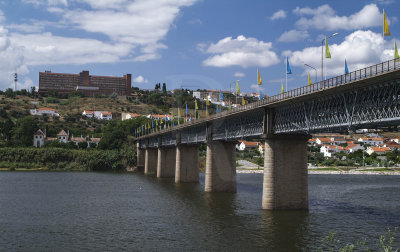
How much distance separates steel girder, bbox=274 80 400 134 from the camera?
102ft

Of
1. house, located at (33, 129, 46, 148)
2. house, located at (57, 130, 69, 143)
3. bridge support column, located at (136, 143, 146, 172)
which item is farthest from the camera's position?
house, located at (57, 130, 69, 143)

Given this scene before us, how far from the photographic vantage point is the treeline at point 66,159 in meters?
130

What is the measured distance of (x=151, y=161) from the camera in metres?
124

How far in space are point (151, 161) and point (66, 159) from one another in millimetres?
30208

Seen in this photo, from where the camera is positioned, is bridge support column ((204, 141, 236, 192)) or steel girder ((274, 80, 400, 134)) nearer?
steel girder ((274, 80, 400, 134))

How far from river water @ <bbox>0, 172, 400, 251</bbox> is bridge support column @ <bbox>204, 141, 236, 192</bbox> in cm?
244

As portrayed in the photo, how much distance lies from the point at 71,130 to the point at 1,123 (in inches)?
1155

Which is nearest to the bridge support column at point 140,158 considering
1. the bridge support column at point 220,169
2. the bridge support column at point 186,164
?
the bridge support column at point 186,164

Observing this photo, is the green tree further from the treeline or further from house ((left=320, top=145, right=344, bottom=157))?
house ((left=320, top=145, right=344, bottom=157))

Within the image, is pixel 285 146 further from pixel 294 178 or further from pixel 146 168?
pixel 146 168

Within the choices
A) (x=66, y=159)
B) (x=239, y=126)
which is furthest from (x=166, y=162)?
(x=239, y=126)

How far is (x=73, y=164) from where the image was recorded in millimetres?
132750

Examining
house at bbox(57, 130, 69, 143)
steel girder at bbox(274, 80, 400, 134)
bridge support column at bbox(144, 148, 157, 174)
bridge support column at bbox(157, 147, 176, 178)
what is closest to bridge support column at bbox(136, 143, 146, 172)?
bridge support column at bbox(144, 148, 157, 174)

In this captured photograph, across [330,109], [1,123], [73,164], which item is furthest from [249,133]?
[1,123]
